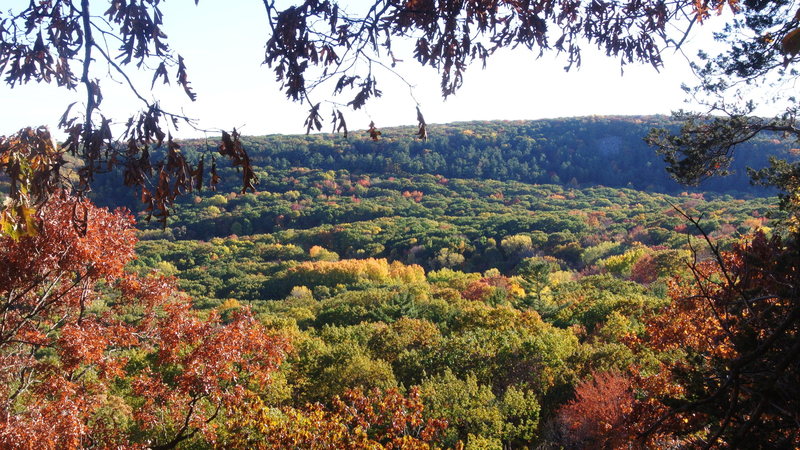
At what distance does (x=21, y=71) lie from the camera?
2992mm

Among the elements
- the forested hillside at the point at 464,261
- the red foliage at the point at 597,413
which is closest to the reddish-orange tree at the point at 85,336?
the forested hillside at the point at 464,261

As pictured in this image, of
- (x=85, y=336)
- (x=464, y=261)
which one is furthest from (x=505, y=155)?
(x=85, y=336)

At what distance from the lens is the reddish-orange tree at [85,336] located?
584 cm

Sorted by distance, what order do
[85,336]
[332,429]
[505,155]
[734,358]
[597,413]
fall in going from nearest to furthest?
[734,358], [85,336], [332,429], [597,413], [505,155]

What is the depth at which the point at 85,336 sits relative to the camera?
20.5 ft

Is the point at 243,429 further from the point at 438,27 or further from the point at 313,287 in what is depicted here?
the point at 313,287

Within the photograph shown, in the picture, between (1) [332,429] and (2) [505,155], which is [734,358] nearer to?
(1) [332,429]

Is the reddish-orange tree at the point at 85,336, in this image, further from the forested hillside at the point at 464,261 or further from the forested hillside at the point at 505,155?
the forested hillside at the point at 505,155

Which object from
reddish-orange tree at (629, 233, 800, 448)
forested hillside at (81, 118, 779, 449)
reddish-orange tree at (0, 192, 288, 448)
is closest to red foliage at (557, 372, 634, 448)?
forested hillside at (81, 118, 779, 449)

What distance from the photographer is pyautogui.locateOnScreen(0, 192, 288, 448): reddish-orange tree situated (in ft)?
19.1

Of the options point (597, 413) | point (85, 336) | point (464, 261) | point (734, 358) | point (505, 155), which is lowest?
point (464, 261)

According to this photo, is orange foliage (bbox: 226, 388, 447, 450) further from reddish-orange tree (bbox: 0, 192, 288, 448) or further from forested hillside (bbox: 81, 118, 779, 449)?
reddish-orange tree (bbox: 0, 192, 288, 448)

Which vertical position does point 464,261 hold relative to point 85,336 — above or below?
below

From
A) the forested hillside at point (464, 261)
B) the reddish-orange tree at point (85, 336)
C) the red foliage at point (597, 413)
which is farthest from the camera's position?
the forested hillside at point (464, 261)
